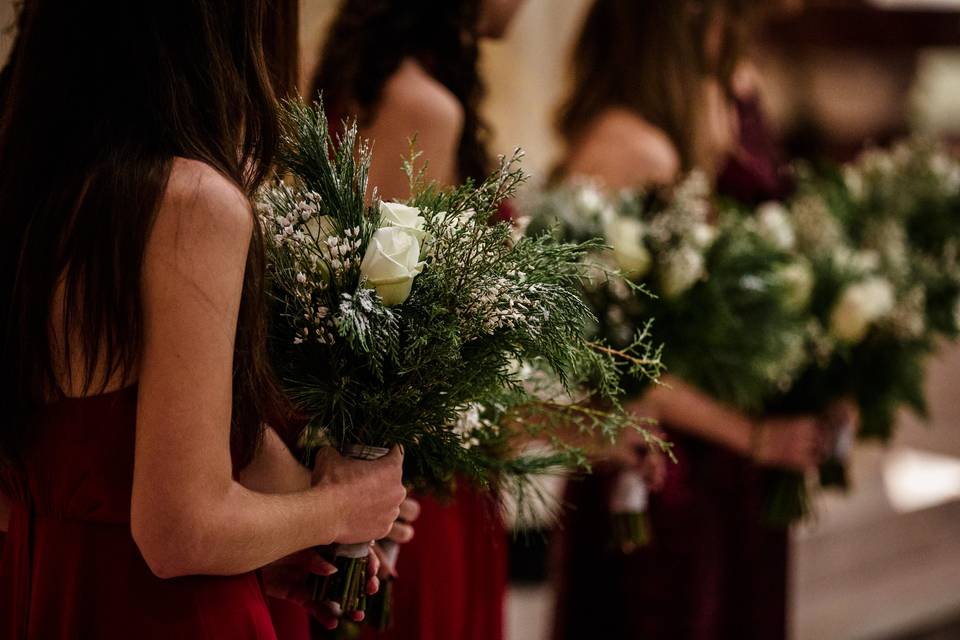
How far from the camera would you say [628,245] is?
7.68 feet

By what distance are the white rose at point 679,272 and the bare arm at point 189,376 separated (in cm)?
131

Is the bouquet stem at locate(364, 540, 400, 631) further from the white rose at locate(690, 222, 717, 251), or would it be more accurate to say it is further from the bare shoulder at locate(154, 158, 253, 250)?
the white rose at locate(690, 222, 717, 251)

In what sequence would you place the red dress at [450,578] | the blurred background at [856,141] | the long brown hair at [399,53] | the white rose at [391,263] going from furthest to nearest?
the blurred background at [856,141], the long brown hair at [399,53], the red dress at [450,578], the white rose at [391,263]

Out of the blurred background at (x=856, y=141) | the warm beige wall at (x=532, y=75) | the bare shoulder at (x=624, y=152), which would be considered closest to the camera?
the bare shoulder at (x=624, y=152)

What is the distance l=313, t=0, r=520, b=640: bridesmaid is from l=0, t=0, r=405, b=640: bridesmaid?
62cm

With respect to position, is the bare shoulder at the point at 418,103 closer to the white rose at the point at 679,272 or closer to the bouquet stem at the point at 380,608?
the white rose at the point at 679,272

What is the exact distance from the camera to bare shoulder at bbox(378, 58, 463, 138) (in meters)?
2.06

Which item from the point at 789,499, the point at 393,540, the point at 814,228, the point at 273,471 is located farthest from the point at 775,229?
the point at 273,471

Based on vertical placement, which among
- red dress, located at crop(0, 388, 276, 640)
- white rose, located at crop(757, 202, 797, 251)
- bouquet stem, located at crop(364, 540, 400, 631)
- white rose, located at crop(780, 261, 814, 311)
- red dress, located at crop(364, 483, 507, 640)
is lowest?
red dress, located at crop(364, 483, 507, 640)

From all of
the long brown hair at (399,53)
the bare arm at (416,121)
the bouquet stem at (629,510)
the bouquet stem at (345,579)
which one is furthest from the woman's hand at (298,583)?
the bouquet stem at (629,510)

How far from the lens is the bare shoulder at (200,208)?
121 centimetres

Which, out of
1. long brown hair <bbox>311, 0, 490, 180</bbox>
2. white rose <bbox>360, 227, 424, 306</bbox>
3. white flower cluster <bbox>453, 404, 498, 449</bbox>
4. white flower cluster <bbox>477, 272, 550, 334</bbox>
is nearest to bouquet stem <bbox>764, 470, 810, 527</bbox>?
long brown hair <bbox>311, 0, 490, 180</bbox>

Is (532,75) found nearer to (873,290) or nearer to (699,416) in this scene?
(873,290)

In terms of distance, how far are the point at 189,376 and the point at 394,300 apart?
0.93ft
